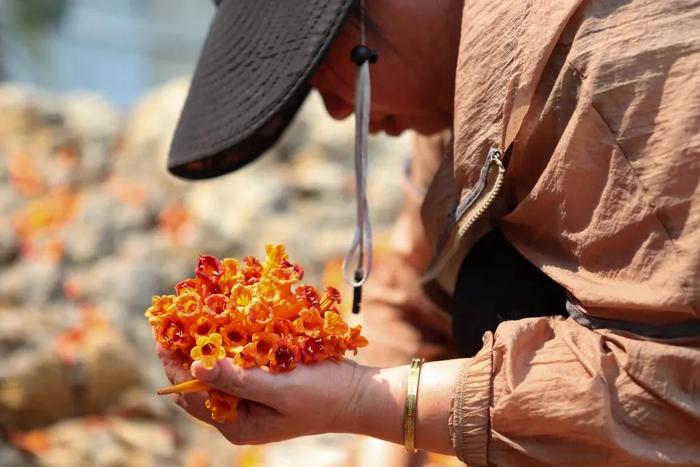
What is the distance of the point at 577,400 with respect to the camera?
1161 millimetres

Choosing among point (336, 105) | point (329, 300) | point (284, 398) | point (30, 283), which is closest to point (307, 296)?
point (329, 300)

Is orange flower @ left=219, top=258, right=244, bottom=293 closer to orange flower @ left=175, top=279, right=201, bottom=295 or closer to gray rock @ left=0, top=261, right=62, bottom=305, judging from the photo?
orange flower @ left=175, top=279, right=201, bottom=295

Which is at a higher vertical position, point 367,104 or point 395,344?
point 367,104

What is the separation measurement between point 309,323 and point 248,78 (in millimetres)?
530

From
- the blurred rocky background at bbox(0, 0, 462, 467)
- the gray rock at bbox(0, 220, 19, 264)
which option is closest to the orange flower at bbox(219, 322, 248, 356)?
the blurred rocky background at bbox(0, 0, 462, 467)

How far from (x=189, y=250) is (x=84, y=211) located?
0.71 m

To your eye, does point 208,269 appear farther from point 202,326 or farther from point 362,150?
point 362,150

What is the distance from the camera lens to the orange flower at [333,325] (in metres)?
1.25

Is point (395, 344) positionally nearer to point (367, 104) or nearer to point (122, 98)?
point (367, 104)

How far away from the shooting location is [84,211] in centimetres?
488

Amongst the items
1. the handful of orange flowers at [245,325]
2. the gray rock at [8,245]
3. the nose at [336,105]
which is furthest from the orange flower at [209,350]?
the gray rock at [8,245]

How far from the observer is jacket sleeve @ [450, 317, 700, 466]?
1.15 meters

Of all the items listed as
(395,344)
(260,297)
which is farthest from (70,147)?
(260,297)

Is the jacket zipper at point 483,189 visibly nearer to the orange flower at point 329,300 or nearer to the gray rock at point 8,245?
the orange flower at point 329,300
